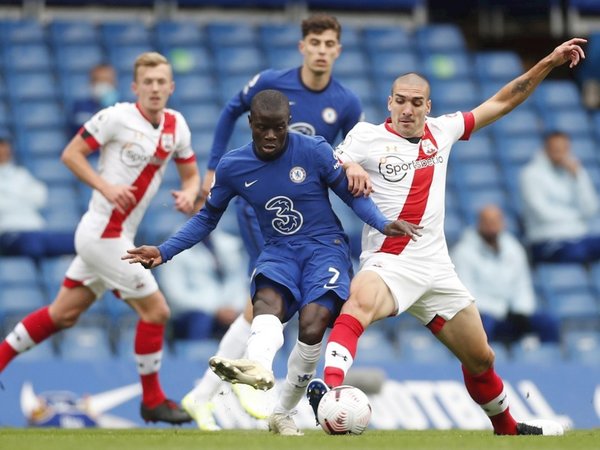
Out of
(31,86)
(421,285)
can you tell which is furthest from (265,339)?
(31,86)

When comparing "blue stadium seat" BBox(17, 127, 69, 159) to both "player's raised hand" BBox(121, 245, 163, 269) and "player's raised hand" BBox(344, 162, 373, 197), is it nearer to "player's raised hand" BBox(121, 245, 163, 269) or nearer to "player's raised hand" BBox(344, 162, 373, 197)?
"player's raised hand" BBox(121, 245, 163, 269)

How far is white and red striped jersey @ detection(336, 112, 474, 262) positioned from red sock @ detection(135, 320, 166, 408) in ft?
→ 7.66

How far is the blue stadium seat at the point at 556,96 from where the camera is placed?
18350mm

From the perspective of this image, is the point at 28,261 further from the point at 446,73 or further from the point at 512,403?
the point at 446,73

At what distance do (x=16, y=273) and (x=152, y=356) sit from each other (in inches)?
135

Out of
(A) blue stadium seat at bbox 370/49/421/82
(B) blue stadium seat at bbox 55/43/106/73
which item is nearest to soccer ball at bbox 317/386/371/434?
(B) blue stadium seat at bbox 55/43/106/73

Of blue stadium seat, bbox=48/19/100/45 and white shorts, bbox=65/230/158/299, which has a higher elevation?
blue stadium seat, bbox=48/19/100/45

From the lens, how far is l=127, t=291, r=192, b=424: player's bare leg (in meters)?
11.2

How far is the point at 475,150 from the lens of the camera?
56.8 feet

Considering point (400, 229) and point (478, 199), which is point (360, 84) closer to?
point (478, 199)

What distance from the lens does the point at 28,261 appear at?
47.0 feet

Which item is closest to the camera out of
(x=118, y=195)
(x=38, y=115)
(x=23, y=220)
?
(x=118, y=195)

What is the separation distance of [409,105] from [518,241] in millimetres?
7067

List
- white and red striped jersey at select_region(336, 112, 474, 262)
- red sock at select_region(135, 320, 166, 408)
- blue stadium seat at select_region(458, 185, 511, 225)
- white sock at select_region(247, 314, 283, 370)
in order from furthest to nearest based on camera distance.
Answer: blue stadium seat at select_region(458, 185, 511, 225)
red sock at select_region(135, 320, 166, 408)
white and red striped jersey at select_region(336, 112, 474, 262)
white sock at select_region(247, 314, 283, 370)
